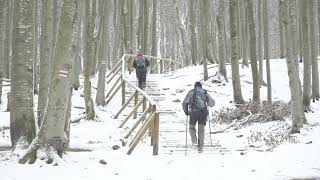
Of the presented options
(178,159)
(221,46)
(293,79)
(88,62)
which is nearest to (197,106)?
(178,159)

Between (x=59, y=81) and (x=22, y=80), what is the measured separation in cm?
111

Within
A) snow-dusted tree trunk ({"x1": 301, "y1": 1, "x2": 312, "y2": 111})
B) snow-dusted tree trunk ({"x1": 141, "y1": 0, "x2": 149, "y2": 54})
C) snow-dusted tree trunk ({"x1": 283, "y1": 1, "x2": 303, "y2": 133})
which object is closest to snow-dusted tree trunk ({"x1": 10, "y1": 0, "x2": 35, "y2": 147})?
snow-dusted tree trunk ({"x1": 283, "y1": 1, "x2": 303, "y2": 133})

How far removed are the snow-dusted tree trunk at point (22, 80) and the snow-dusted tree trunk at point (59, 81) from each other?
→ 89cm

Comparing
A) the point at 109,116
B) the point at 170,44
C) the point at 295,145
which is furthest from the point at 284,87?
the point at 170,44

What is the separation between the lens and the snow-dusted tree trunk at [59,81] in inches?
331

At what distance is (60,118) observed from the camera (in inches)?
335

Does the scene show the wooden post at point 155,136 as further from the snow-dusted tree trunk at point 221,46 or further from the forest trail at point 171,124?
the snow-dusted tree trunk at point 221,46

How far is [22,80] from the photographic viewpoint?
912 cm

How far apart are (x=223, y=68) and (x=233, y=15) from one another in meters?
4.24

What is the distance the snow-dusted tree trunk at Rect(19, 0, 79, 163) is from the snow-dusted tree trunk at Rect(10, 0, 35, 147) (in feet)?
2.92

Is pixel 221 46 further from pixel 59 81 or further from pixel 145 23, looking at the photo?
pixel 59 81

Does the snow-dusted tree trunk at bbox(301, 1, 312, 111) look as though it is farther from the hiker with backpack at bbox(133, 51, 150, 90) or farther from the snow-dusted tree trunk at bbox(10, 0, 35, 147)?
the snow-dusted tree trunk at bbox(10, 0, 35, 147)

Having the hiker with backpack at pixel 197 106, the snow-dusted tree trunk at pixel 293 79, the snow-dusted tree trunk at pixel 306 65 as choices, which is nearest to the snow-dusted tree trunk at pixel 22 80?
the hiker with backpack at pixel 197 106

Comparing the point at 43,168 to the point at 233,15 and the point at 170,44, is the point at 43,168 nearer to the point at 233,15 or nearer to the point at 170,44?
the point at 233,15
